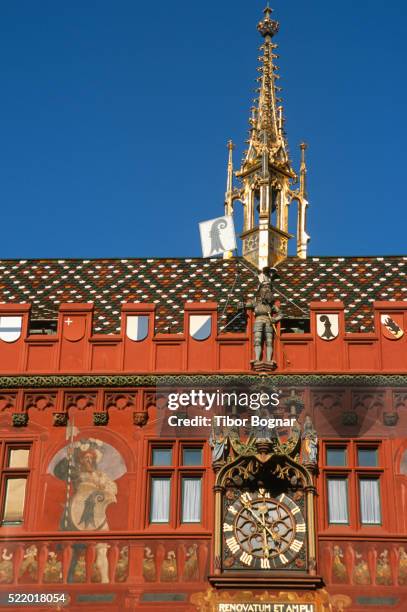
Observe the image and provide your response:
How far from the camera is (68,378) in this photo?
1252 inches

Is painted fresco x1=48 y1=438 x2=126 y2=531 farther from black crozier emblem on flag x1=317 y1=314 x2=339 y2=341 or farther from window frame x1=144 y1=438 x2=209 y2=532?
black crozier emblem on flag x1=317 y1=314 x2=339 y2=341

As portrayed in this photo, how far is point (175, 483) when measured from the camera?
101 feet

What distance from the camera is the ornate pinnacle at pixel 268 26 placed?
48312mm

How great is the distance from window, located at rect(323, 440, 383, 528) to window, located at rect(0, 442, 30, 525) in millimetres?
6750

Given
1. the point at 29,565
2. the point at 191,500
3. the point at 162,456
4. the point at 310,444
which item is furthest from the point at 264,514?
the point at 29,565

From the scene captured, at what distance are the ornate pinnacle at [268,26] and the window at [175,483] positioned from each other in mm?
21464

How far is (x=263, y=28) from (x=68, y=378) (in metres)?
20.7

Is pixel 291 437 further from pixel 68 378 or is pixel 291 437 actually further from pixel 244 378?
pixel 68 378

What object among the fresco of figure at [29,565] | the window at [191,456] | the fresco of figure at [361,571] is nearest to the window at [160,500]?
the window at [191,456]

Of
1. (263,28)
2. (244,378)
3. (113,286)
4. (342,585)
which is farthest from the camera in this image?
(263,28)

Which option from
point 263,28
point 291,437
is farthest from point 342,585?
point 263,28

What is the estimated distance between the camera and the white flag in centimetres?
3938

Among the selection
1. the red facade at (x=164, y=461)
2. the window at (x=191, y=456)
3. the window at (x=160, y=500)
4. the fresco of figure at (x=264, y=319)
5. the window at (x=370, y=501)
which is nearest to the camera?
the red facade at (x=164, y=461)

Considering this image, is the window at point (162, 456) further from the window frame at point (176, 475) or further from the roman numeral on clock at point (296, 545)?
the roman numeral on clock at point (296, 545)
